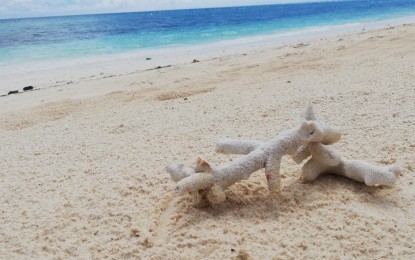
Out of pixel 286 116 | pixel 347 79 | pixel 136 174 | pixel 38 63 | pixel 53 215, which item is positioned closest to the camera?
pixel 53 215

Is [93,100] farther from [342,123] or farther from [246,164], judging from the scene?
[246,164]

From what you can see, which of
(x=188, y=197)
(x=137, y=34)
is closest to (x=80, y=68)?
(x=188, y=197)

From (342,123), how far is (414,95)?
110 centimetres

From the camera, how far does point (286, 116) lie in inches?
167

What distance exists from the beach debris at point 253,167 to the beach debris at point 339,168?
106 millimetres

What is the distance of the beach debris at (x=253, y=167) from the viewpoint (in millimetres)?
2387

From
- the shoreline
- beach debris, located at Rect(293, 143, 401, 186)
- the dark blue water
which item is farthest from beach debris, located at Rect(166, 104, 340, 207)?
the dark blue water

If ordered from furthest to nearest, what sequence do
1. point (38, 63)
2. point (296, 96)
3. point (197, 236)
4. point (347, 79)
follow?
point (38, 63)
point (347, 79)
point (296, 96)
point (197, 236)

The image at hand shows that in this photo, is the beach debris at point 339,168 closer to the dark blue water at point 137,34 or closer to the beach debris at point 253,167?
the beach debris at point 253,167

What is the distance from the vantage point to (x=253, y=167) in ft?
8.04

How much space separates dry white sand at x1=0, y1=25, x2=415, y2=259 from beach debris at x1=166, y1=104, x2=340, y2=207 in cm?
12

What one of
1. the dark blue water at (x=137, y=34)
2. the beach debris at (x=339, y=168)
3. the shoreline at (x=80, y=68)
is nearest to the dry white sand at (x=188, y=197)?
the beach debris at (x=339, y=168)

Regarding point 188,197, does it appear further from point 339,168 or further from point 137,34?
point 137,34

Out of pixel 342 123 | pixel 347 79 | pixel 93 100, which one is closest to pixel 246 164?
pixel 342 123
